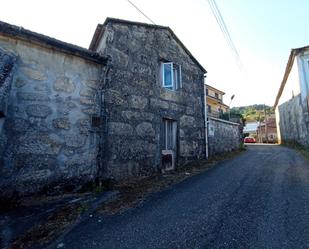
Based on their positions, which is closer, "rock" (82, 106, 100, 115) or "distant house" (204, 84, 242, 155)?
"rock" (82, 106, 100, 115)

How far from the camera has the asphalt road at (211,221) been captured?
10.5 ft

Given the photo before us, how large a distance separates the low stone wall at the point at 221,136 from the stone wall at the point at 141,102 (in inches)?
74.6

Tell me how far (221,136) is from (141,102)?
6.89 meters

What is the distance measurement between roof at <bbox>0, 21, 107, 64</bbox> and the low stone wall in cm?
699

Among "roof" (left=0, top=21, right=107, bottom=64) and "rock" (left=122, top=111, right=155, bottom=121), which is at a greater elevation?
"roof" (left=0, top=21, right=107, bottom=64)

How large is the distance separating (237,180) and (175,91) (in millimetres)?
4378

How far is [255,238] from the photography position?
3219 millimetres

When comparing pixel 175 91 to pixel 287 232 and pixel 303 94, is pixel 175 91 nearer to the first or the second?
pixel 287 232

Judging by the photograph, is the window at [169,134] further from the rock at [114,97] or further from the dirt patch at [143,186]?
the rock at [114,97]

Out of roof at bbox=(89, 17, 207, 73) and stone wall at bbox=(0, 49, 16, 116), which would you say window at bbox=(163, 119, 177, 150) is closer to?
roof at bbox=(89, 17, 207, 73)

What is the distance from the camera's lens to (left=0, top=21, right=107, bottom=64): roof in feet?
17.5

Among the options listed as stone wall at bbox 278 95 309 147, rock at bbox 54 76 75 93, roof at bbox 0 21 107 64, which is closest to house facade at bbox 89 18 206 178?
roof at bbox 0 21 107 64

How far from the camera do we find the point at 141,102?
7988 mm

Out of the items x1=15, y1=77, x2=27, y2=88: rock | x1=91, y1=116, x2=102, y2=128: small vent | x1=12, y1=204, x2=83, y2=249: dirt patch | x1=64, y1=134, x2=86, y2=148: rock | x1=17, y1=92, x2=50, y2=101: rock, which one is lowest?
x1=12, y1=204, x2=83, y2=249: dirt patch
